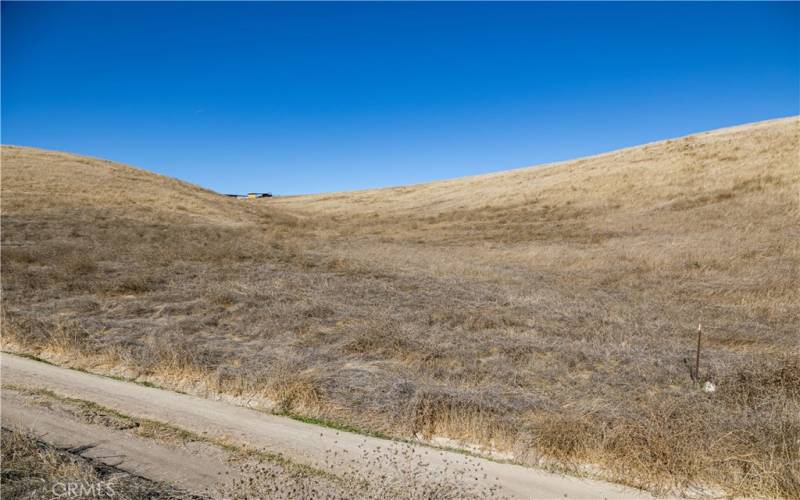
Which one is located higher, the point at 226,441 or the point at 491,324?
the point at 491,324

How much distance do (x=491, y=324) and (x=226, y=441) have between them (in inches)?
266

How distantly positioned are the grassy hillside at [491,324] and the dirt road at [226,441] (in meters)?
0.39

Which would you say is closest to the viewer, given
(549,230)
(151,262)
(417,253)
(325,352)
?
(325,352)

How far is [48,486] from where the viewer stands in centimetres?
485

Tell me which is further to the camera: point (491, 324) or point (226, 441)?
point (491, 324)

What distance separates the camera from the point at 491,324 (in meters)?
11.3

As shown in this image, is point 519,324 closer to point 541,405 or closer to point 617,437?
point 541,405

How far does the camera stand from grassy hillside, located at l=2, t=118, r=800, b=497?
627 centimetres

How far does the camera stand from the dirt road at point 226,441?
18.4 ft

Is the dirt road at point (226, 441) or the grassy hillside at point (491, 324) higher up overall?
the grassy hillside at point (491, 324)

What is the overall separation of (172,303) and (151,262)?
6.07 m

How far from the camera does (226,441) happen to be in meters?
6.46

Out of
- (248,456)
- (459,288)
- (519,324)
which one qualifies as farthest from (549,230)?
(248,456)

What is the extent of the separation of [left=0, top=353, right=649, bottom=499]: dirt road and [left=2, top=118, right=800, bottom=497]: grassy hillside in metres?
0.39
